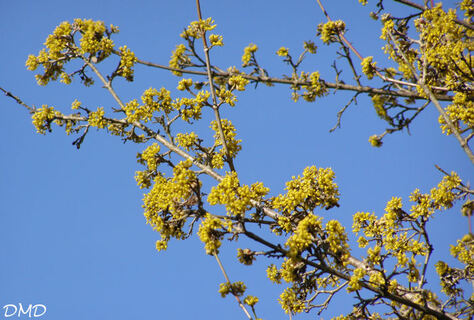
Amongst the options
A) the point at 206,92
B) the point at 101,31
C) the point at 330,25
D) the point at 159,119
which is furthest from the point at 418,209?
the point at 101,31

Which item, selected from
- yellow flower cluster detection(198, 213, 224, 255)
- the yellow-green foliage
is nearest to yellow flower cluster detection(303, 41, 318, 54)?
the yellow-green foliage

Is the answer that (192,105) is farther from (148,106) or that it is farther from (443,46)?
(443,46)

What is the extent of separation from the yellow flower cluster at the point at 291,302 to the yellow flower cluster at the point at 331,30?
11.3ft

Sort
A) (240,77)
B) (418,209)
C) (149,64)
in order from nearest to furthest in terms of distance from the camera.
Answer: (149,64)
(240,77)
(418,209)

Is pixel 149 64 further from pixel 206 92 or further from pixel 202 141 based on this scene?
pixel 202 141

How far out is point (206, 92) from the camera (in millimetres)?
5965

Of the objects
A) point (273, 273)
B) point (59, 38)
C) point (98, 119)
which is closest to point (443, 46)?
point (273, 273)

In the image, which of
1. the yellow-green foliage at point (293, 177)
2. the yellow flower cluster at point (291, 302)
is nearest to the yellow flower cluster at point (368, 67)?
the yellow-green foliage at point (293, 177)

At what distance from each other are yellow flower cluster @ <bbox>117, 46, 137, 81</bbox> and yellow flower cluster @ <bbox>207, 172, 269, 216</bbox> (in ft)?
9.01

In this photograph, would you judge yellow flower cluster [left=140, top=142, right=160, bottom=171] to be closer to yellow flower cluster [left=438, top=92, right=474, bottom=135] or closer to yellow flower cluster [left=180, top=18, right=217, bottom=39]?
yellow flower cluster [left=180, top=18, right=217, bottom=39]

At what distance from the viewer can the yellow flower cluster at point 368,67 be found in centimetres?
633

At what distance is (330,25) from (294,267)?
333cm

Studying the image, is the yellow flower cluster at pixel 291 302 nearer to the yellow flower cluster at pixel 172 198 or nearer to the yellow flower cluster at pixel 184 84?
the yellow flower cluster at pixel 172 198

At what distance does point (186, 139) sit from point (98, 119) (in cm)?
134
